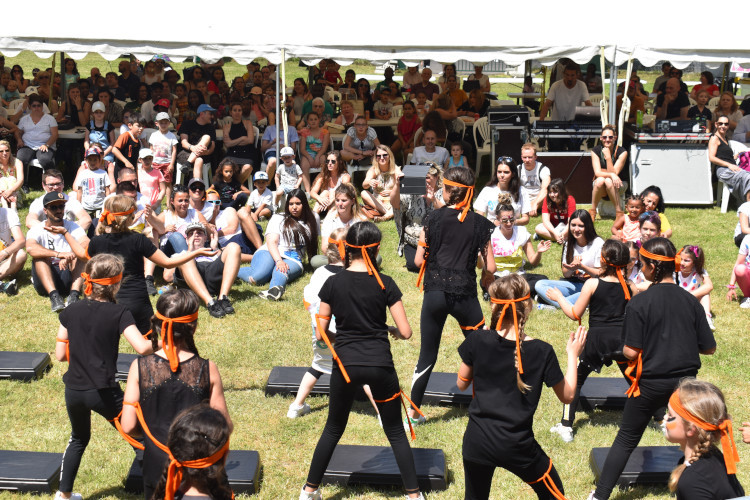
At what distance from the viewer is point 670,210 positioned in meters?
11.4

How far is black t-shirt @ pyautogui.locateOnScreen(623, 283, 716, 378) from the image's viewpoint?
14.5 ft

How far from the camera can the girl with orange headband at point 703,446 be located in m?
3.18

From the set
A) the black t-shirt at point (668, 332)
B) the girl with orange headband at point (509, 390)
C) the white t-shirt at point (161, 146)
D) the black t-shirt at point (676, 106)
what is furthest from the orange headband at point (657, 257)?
the black t-shirt at point (676, 106)

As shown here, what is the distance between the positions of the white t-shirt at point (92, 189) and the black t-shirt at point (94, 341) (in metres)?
5.52

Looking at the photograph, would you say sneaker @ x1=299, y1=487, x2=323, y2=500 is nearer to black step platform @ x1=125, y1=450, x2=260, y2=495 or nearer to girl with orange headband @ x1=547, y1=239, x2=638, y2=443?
black step platform @ x1=125, y1=450, x2=260, y2=495

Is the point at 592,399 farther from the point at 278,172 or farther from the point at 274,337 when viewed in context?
the point at 278,172

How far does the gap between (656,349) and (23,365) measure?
15.1 feet

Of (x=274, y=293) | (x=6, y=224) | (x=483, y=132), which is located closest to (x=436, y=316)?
(x=274, y=293)

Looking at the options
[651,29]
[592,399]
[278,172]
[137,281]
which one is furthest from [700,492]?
[651,29]

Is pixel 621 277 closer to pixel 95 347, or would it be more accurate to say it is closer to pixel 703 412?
pixel 703 412

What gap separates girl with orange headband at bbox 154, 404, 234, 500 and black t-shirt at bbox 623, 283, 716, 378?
2312mm

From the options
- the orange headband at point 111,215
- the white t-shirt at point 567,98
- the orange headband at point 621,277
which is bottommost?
the orange headband at point 621,277

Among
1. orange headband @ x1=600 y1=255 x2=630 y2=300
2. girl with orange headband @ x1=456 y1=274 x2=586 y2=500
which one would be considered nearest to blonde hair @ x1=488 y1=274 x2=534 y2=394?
girl with orange headband @ x1=456 y1=274 x2=586 y2=500

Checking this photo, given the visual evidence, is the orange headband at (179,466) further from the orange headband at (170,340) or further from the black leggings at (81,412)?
the black leggings at (81,412)
